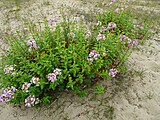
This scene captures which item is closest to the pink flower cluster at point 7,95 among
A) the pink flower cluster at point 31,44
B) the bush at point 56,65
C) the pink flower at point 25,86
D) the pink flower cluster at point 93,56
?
the bush at point 56,65

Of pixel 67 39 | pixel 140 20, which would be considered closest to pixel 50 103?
pixel 67 39

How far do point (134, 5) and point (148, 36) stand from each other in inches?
83.2

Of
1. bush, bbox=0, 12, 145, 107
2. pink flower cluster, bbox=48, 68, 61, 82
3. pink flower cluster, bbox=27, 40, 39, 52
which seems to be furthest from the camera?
pink flower cluster, bbox=27, 40, 39, 52

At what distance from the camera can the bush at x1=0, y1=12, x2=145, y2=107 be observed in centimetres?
269

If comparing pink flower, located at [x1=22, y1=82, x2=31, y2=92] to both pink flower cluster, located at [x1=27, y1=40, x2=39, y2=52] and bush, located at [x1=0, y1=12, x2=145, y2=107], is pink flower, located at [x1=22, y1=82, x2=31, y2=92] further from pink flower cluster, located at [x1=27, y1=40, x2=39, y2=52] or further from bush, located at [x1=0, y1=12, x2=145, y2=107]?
pink flower cluster, located at [x1=27, y1=40, x2=39, y2=52]

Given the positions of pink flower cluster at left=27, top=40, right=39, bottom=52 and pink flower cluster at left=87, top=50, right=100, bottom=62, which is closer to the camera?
pink flower cluster at left=87, top=50, right=100, bottom=62

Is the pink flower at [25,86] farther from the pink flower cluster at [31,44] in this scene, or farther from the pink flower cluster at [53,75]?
the pink flower cluster at [31,44]

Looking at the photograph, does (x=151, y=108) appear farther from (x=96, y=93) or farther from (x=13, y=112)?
(x=13, y=112)

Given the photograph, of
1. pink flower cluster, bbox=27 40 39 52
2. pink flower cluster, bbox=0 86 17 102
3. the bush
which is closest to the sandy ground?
the bush

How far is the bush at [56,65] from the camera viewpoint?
2.69 meters

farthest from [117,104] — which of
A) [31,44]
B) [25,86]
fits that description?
[31,44]

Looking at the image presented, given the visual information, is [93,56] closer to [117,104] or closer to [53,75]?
[53,75]

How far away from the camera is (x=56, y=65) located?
2.78 meters

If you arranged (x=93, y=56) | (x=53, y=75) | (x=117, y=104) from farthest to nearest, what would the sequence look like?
(x=117, y=104) < (x=93, y=56) < (x=53, y=75)
